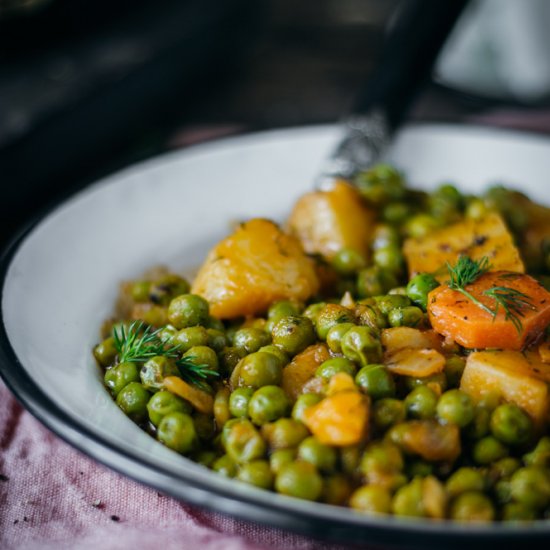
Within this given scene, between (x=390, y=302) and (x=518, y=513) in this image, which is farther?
(x=390, y=302)

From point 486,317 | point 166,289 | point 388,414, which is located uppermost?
point 486,317

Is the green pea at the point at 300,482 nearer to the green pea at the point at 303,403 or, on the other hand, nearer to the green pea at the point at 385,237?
the green pea at the point at 303,403

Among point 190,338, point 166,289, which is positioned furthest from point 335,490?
point 166,289

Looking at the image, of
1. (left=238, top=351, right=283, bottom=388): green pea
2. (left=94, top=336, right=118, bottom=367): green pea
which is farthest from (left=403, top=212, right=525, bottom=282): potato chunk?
(left=94, top=336, right=118, bottom=367): green pea

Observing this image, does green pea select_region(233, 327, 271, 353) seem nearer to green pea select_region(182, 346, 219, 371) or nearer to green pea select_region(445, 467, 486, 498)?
green pea select_region(182, 346, 219, 371)

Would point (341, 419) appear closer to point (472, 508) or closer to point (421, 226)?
point (472, 508)

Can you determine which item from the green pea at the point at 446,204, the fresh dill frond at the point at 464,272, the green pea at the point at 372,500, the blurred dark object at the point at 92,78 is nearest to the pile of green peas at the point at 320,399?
the green pea at the point at 372,500

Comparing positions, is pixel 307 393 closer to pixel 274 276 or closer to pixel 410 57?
pixel 274 276
